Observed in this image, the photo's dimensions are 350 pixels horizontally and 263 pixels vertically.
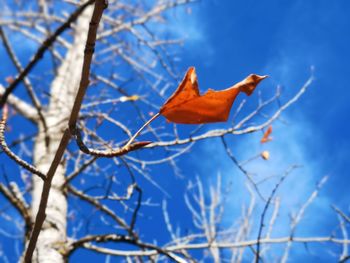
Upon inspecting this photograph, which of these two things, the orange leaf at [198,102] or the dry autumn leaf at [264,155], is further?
the dry autumn leaf at [264,155]

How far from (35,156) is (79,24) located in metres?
1.87

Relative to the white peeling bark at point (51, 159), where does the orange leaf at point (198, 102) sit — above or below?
below

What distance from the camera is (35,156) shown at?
2.76 meters

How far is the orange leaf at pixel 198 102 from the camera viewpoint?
0.60m

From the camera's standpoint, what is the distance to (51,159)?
252 cm

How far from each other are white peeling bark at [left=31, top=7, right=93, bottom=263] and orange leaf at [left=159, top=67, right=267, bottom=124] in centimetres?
105

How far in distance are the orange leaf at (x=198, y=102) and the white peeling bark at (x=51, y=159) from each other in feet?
3.44

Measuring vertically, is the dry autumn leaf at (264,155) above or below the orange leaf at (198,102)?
above

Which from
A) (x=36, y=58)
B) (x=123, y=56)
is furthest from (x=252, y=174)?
(x=123, y=56)

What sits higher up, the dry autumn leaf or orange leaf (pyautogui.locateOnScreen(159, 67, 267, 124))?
the dry autumn leaf

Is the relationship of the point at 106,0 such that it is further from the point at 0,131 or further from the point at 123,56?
the point at 123,56

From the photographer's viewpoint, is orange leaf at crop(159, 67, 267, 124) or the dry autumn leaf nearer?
orange leaf at crop(159, 67, 267, 124)

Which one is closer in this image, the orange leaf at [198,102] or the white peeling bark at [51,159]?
the orange leaf at [198,102]

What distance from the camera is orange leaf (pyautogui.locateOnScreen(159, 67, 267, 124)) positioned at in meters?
0.60
